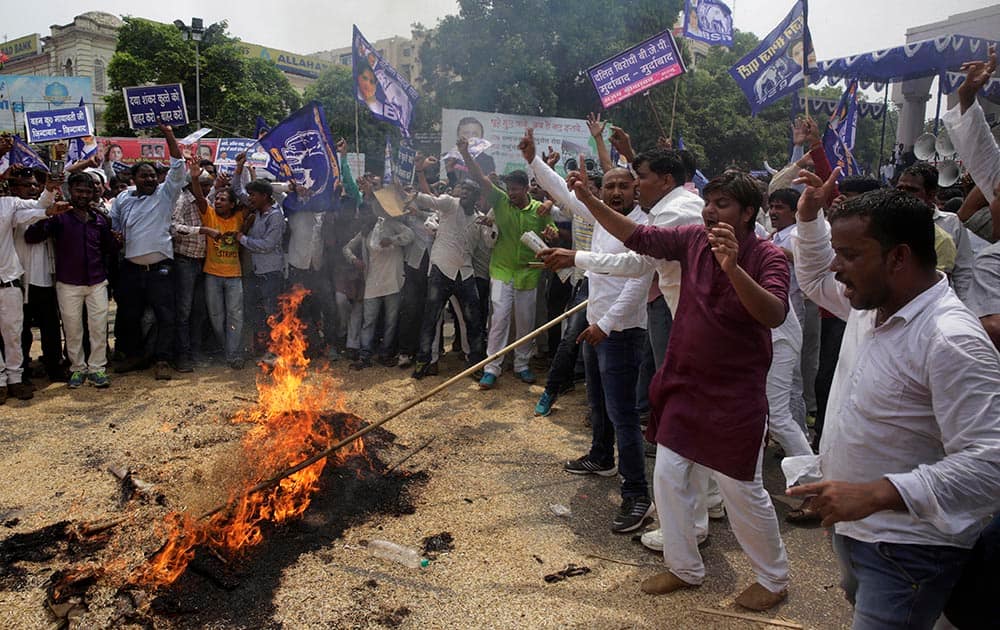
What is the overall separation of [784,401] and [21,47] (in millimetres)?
88549

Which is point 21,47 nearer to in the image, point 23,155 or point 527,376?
point 23,155

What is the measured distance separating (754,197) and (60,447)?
5.93 metres

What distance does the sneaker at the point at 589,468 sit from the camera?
17.5 feet

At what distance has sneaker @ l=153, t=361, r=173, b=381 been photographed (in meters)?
7.82

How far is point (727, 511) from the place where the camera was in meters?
3.41

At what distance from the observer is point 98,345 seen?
7473mm

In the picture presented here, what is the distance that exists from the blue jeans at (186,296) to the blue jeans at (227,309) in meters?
0.14

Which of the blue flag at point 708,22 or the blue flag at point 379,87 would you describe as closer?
the blue flag at point 379,87

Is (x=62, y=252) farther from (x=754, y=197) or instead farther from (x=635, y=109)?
(x=635, y=109)

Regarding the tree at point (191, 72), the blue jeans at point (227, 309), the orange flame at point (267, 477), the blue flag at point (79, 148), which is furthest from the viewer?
the tree at point (191, 72)

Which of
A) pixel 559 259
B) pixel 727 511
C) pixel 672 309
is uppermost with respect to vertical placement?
pixel 559 259

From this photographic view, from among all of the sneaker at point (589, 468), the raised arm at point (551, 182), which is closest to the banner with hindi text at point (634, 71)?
the raised arm at point (551, 182)

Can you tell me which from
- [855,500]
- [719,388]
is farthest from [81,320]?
[855,500]

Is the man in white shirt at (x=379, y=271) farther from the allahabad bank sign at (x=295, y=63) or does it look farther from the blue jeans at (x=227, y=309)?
the allahabad bank sign at (x=295, y=63)
